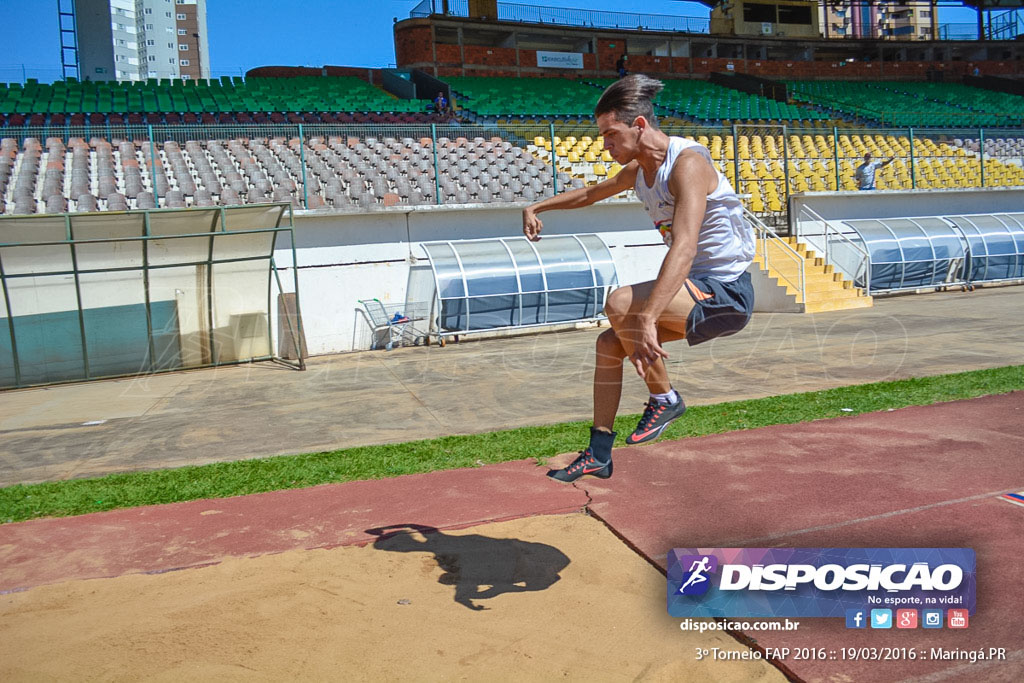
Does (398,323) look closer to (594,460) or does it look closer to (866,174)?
(594,460)

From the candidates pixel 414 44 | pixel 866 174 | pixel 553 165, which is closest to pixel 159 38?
pixel 414 44

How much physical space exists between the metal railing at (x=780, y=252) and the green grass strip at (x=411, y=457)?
10.1 meters

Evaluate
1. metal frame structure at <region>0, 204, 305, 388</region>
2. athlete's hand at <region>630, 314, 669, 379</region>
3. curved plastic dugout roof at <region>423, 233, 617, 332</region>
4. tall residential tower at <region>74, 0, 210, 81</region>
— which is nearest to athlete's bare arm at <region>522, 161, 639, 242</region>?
athlete's hand at <region>630, 314, 669, 379</region>

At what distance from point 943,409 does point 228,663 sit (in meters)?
6.80

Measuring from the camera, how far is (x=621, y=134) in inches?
145

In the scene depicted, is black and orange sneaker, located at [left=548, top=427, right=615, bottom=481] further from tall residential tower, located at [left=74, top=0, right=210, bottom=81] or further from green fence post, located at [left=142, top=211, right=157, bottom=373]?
tall residential tower, located at [left=74, top=0, right=210, bottom=81]

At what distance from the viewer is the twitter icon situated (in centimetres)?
345

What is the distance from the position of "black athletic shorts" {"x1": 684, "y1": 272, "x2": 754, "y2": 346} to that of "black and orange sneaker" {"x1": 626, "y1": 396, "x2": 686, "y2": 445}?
1.18 feet

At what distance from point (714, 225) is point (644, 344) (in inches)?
28.1

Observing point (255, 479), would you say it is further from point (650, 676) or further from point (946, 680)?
point (946, 680)

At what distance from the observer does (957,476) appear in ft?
17.8

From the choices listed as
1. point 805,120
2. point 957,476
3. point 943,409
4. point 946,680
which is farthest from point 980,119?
point 946,680

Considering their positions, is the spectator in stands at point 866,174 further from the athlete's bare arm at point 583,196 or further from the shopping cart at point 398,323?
the athlete's bare arm at point 583,196

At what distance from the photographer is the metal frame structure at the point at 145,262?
13422 mm
